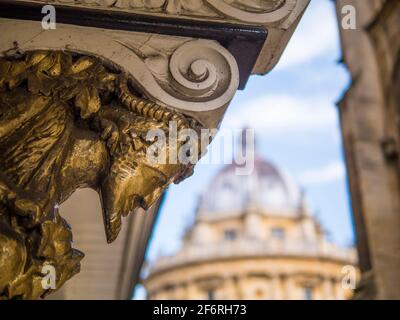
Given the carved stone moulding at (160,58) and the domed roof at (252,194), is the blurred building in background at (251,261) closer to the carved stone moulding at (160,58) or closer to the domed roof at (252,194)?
the domed roof at (252,194)

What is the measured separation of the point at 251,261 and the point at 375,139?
24.1m

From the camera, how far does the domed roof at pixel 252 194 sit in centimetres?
4059

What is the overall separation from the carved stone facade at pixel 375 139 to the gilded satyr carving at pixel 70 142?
30.6 ft

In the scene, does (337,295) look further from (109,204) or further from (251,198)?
(109,204)

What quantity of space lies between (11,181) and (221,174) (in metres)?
42.4

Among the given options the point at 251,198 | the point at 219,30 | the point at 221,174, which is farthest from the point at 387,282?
the point at 221,174

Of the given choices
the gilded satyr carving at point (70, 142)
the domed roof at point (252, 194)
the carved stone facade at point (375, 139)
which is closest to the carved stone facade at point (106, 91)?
the gilded satyr carving at point (70, 142)

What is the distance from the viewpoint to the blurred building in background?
1348 inches

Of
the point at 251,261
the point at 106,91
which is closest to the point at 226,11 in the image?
the point at 106,91

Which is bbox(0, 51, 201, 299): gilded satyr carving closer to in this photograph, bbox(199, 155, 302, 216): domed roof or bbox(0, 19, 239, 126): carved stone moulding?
bbox(0, 19, 239, 126): carved stone moulding

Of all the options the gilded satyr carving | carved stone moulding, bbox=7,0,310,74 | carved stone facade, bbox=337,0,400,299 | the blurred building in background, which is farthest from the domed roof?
the gilded satyr carving

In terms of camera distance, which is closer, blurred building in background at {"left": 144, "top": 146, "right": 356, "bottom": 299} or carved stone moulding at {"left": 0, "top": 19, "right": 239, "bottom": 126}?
carved stone moulding at {"left": 0, "top": 19, "right": 239, "bottom": 126}

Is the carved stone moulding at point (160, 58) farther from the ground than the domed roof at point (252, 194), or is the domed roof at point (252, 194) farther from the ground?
the domed roof at point (252, 194)

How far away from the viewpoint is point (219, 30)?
160 cm
